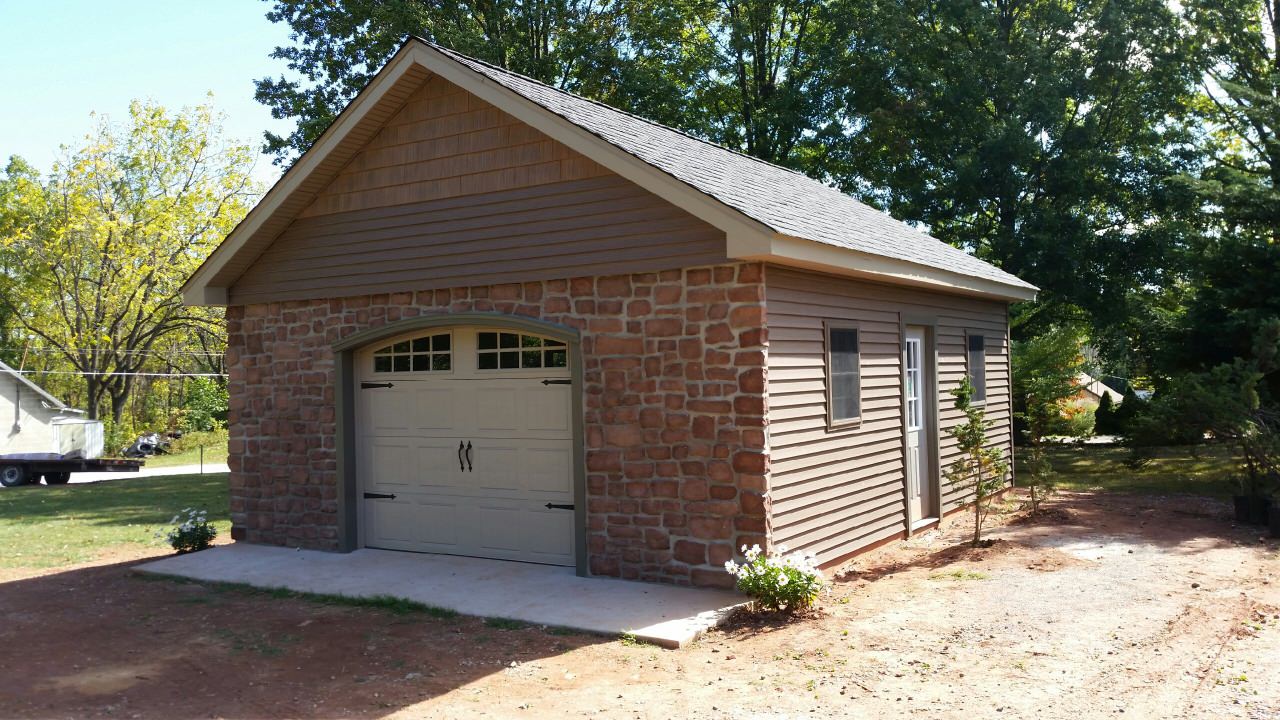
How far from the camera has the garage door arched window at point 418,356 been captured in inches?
366

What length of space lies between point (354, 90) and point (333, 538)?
15.0 meters

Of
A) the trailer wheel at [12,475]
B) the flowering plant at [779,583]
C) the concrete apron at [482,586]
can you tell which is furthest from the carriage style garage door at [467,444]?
the trailer wheel at [12,475]

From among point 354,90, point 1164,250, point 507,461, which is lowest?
point 507,461

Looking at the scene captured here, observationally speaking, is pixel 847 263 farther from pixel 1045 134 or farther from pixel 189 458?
pixel 189 458

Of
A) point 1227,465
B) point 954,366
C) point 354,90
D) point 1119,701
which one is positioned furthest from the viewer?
point 354,90

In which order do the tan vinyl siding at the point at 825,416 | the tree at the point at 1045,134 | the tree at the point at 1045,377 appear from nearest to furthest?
the tan vinyl siding at the point at 825,416
the tree at the point at 1045,134
the tree at the point at 1045,377

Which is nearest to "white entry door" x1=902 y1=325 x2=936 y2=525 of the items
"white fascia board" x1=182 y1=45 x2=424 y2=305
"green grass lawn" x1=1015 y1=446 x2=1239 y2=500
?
"green grass lawn" x1=1015 y1=446 x2=1239 y2=500

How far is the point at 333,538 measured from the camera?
9680 millimetres

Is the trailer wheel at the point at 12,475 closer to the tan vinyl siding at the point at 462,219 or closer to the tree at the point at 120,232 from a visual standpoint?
the tree at the point at 120,232

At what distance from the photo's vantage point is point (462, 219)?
883cm

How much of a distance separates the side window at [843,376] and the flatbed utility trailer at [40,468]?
1973 cm

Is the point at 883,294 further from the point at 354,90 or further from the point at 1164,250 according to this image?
the point at 354,90

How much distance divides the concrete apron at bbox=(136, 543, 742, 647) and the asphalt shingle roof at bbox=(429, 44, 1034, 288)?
9.67 feet

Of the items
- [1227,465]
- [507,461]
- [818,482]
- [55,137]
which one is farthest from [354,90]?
[1227,465]
